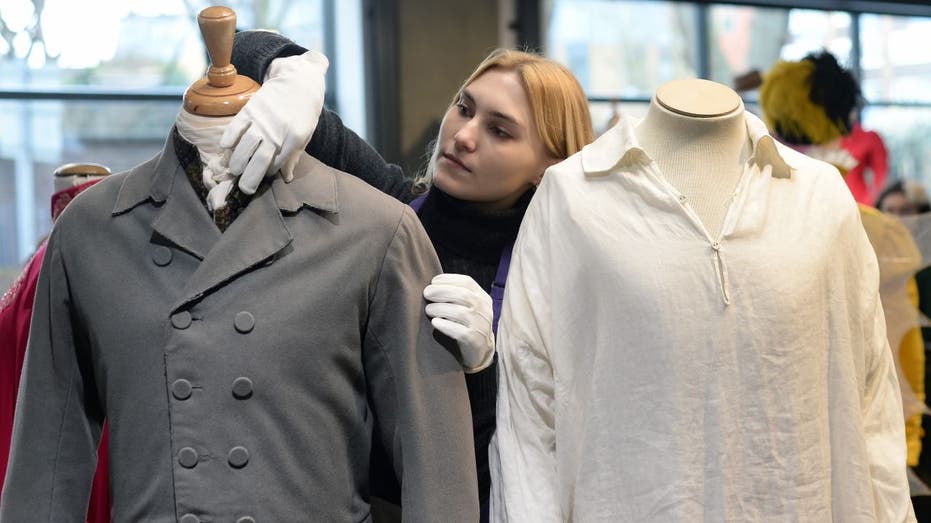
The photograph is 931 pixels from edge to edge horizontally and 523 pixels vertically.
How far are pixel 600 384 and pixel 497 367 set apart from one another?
20 centimetres

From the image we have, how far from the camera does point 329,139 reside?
1.97 metres

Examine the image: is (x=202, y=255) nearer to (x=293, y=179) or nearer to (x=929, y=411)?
(x=293, y=179)

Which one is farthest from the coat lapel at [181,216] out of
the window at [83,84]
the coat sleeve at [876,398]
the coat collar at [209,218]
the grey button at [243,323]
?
the window at [83,84]

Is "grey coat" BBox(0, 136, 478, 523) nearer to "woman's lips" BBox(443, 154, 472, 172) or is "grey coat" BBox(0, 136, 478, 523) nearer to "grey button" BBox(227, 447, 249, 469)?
"grey button" BBox(227, 447, 249, 469)

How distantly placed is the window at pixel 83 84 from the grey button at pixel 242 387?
4.30m

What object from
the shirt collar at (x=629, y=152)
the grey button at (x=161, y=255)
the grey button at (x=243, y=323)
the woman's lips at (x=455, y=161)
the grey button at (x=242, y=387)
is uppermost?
the shirt collar at (x=629, y=152)

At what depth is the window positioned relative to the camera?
17.8ft

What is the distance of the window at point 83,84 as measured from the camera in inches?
214

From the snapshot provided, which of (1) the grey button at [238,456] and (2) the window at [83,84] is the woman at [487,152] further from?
(2) the window at [83,84]

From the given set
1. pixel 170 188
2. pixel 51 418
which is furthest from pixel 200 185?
pixel 51 418

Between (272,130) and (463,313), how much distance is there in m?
0.36

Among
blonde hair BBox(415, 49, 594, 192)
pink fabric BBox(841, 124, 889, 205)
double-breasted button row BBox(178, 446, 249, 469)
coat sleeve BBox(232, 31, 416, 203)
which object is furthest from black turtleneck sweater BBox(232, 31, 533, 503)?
pink fabric BBox(841, 124, 889, 205)

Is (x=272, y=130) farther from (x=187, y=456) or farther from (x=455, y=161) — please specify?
(x=455, y=161)

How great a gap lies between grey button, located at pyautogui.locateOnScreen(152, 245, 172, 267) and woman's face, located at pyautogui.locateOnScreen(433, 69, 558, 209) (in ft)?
2.04
